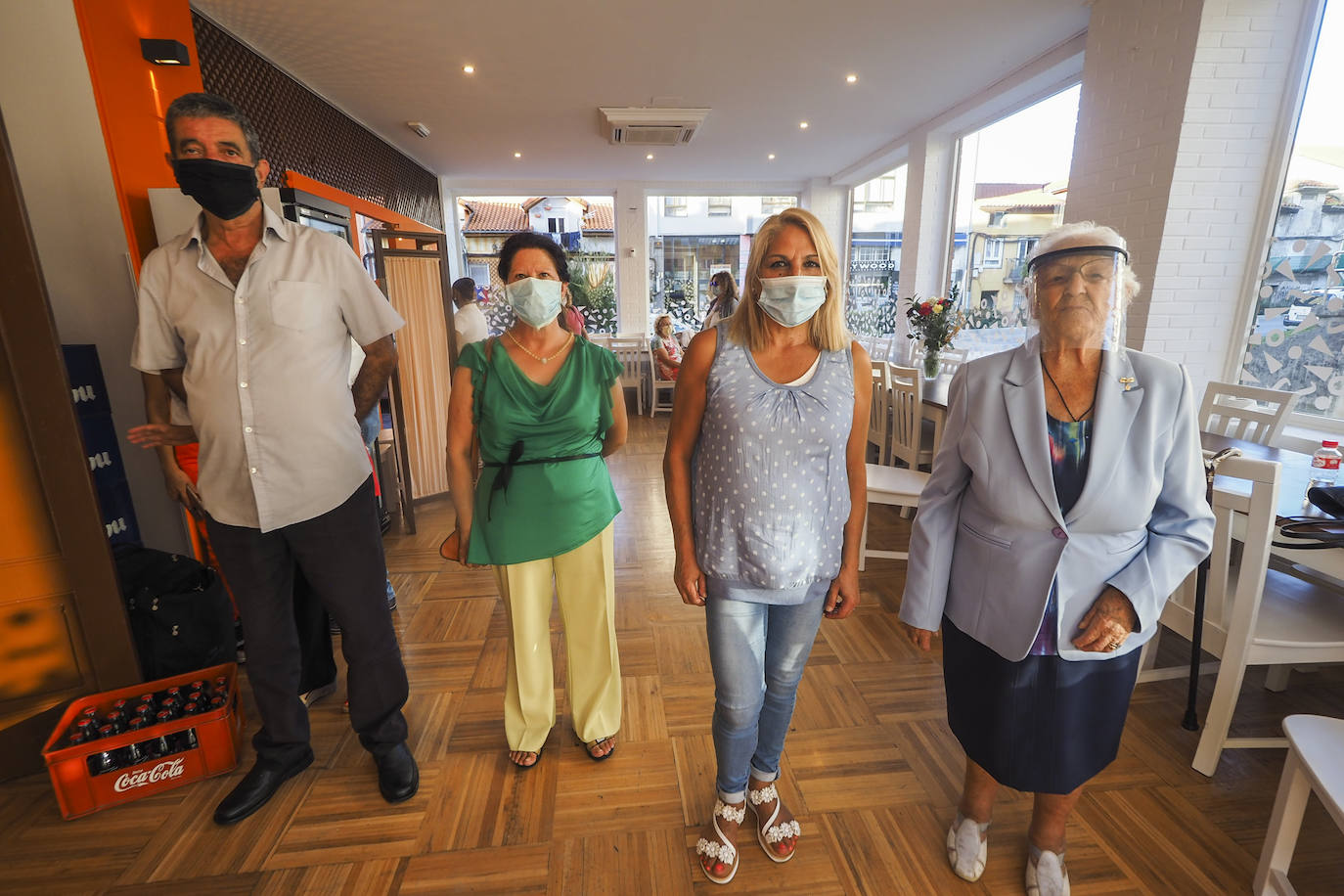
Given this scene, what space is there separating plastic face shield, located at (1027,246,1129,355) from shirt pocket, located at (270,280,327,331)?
5.67ft

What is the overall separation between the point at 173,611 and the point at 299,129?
4.10 meters

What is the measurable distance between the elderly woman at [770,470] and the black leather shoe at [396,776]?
100cm

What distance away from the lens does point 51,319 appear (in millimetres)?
1717

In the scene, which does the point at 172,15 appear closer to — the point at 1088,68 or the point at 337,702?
the point at 337,702

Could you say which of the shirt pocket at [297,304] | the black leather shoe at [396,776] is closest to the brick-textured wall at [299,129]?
the shirt pocket at [297,304]

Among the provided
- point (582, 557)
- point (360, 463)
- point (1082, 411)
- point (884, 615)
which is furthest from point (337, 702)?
point (1082, 411)

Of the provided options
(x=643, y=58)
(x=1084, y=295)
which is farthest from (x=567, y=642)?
(x=643, y=58)

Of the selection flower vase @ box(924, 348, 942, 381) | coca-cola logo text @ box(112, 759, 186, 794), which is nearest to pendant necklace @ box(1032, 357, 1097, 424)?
coca-cola logo text @ box(112, 759, 186, 794)

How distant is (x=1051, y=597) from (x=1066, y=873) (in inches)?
33.7

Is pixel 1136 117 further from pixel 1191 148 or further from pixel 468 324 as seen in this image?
pixel 468 324

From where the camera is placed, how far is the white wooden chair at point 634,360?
A: 299 inches

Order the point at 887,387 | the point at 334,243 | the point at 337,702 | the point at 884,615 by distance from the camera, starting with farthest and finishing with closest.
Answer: the point at 887,387, the point at 884,615, the point at 337,702, the point at 334,243

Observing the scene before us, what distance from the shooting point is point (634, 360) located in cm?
768

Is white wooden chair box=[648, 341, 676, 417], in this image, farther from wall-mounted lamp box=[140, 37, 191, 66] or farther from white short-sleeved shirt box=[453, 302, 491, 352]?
wall-mounted lamp box=[140, 37, 191, 66]
